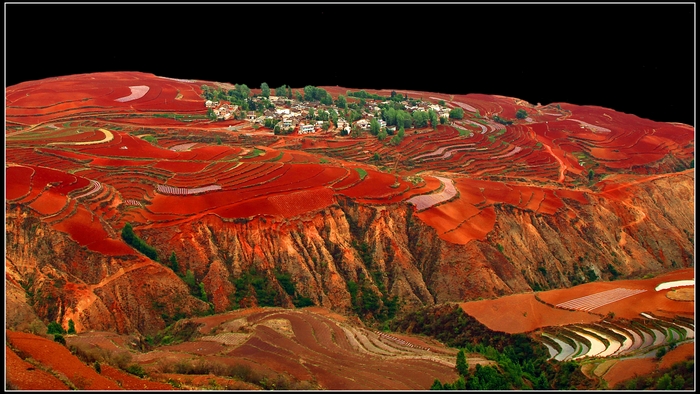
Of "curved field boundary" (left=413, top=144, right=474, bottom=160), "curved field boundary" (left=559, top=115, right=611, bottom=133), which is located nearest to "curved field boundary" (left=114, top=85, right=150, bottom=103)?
"curved field boundary" (left=413, top=144, right=474, bottom=160)

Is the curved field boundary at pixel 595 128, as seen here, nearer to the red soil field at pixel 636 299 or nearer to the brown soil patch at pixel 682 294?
the red soil field at pixel 636 299

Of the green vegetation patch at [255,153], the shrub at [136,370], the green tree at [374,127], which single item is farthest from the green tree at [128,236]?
the green tree at [374,127]

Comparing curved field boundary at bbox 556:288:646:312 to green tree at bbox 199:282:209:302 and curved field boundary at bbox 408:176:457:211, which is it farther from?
green tree at bbox 199:282:209:302

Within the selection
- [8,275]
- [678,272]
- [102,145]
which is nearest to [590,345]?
[678,272]

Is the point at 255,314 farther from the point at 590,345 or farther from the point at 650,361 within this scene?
the point at 650,361

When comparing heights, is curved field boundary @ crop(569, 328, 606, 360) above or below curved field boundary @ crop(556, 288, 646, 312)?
below

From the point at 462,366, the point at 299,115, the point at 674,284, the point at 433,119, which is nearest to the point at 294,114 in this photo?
the point at 299,115

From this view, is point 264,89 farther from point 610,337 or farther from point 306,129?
point 610,337
